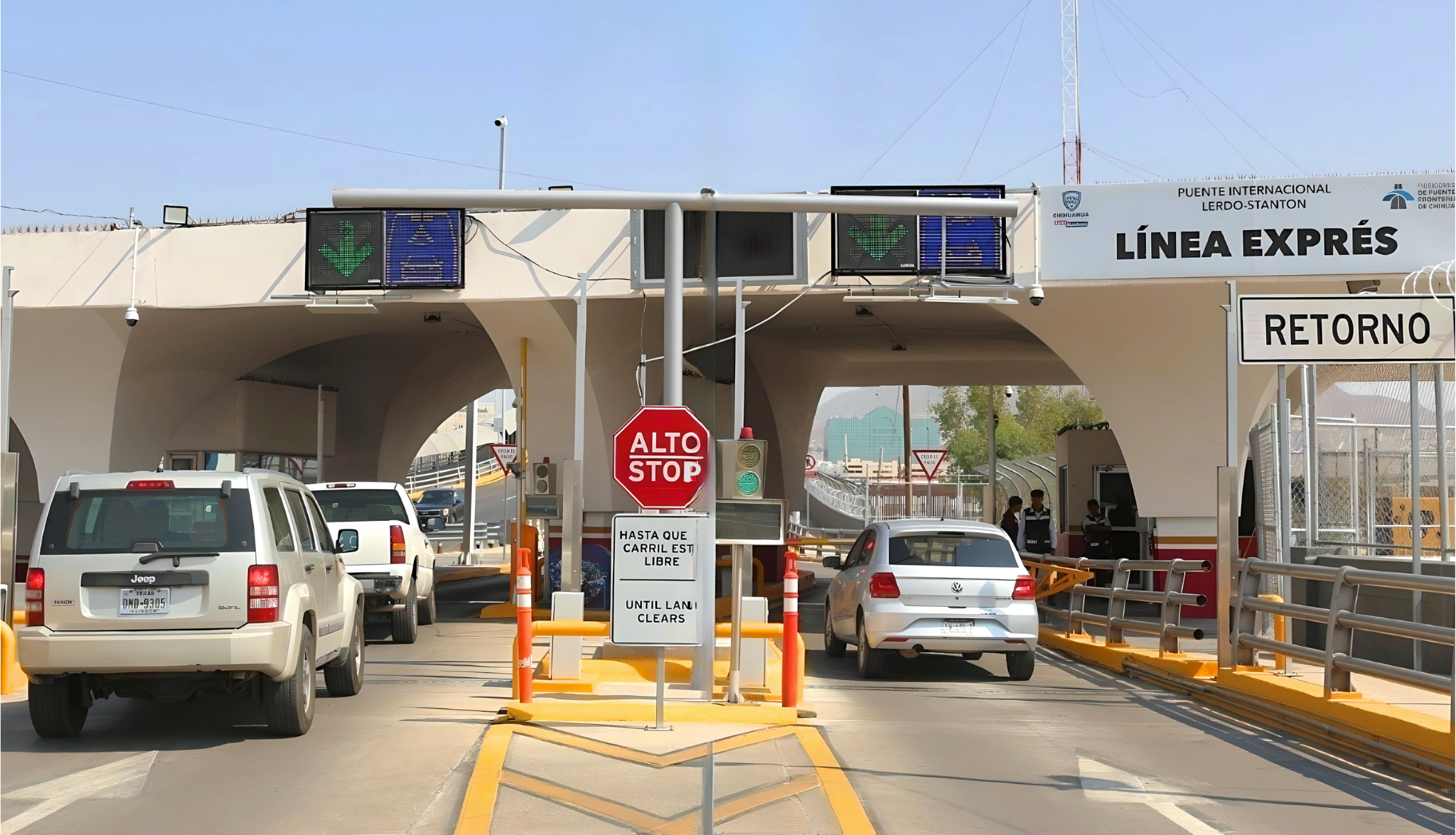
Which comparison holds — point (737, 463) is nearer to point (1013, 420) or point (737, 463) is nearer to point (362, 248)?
point (362, 248)

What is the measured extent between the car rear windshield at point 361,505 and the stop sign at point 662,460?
29.4ft

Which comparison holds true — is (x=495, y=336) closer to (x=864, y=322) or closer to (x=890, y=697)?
(x=864, y=322)

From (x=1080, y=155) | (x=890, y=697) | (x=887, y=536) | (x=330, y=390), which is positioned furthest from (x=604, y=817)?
(x=330, y=390)

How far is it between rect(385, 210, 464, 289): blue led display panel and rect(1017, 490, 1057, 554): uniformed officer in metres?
11.0

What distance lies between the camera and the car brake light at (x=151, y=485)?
377 inches

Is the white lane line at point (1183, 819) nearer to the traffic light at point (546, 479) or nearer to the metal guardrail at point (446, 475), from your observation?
the traffic light at point (546, 479)

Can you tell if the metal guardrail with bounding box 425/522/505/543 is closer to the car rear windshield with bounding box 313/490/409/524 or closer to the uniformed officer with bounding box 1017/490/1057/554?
the uniformed officer with bounding box 1017/490/1057/554

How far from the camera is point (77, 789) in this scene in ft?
26.8

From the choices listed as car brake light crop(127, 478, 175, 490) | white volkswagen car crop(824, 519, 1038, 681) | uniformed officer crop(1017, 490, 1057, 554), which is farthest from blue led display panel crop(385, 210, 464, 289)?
uniformed officer crop(1017, 490, 1057, 554)

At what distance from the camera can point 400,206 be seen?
1212cm

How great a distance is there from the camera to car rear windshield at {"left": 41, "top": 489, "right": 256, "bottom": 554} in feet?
30.9

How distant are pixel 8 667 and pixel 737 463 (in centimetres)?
667

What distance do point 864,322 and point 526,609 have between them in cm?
1877

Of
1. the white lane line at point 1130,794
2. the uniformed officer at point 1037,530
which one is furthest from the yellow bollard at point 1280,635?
the uniformed officer at point 1037,530
